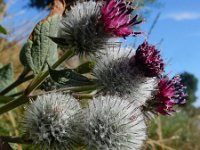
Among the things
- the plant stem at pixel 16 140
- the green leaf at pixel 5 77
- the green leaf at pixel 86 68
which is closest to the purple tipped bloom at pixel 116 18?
the green leaf at pixel 86 68

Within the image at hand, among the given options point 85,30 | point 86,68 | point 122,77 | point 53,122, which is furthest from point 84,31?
point 53,122

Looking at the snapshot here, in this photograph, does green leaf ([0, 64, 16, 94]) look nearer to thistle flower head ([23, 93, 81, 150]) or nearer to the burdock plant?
the burdock plant

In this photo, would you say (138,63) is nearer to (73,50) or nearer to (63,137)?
(73,50)

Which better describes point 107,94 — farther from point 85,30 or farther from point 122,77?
point 85,30

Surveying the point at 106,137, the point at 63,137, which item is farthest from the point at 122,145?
the point at 63,137

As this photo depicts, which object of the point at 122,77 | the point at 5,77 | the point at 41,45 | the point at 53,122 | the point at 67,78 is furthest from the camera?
the point at 5,77

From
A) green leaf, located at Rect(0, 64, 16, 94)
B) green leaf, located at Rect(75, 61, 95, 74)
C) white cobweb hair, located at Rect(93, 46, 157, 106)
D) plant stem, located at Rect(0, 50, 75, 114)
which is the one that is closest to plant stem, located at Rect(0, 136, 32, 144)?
plant stem, located at Rect(0, 50, 75, 114)

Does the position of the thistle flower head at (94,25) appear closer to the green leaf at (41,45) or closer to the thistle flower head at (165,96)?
the green leaf at (41,45)

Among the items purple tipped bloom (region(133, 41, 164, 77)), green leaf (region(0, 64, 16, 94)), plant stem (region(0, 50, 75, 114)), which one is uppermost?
green leaf (region(0, 64, 16, 94))
